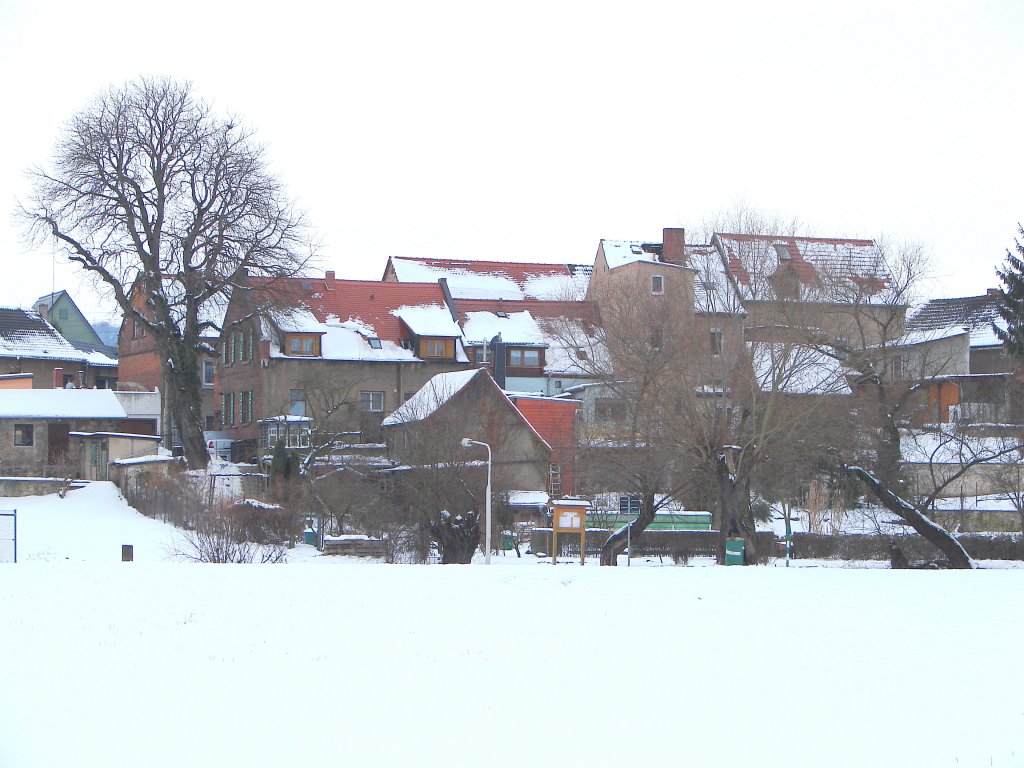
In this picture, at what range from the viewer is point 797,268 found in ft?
150

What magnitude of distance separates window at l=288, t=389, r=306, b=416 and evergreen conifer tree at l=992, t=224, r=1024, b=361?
35059 millimetres

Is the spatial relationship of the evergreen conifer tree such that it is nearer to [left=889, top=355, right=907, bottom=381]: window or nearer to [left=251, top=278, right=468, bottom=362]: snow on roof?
[left=889, top=355, right=907, bottom=381]: window

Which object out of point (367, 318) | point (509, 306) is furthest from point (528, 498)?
point (509, 306)

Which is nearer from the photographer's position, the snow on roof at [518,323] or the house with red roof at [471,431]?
the house with red roof at [471,431]

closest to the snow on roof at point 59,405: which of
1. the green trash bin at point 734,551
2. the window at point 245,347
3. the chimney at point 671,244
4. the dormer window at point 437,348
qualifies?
the window at point 245,347

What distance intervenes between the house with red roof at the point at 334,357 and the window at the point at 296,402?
0.17 feet

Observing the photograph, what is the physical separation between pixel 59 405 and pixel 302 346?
12753mm

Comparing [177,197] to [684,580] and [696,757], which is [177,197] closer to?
[684,580]

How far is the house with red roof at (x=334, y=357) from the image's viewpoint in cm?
6309

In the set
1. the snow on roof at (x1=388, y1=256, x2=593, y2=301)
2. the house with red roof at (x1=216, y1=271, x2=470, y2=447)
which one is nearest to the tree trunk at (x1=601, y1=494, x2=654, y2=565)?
the house with red roof at (x1=216, y1=271, x2=470, y2=447)

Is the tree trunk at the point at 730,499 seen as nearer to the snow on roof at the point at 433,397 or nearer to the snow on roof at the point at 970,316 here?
the snow on roof at the point at 433,397

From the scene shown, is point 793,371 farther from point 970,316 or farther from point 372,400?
point 970,316

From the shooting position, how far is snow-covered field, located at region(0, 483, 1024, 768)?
12320mm

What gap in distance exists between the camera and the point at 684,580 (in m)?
23.8
